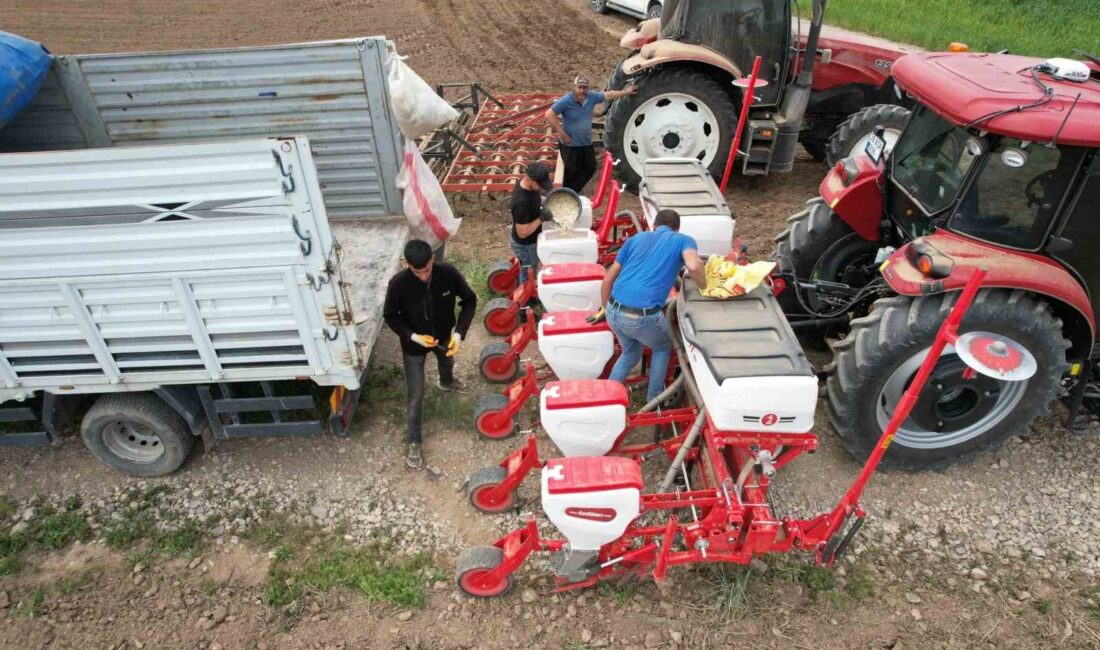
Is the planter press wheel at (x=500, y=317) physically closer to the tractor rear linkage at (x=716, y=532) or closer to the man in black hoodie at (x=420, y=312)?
the man in black hoodie at (x=420, y=312)

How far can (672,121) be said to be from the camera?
275 inches

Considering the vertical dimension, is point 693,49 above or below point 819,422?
above

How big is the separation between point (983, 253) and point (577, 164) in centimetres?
424

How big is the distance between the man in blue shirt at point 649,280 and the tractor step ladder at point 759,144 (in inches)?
142

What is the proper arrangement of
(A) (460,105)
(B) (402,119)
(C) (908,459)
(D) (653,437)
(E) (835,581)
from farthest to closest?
(A) (460,105) → (B) (402,119) → (D) (653,437) → (C) (908,459) → (E) (835,581)

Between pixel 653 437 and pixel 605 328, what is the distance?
2.63 feet

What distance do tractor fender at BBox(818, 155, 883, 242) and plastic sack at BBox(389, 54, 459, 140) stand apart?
114 inches

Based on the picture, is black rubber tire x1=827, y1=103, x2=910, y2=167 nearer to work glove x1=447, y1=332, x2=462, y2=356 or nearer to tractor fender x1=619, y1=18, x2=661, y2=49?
A: tractor fender x1=619, y1=18, x2=661, y2=49

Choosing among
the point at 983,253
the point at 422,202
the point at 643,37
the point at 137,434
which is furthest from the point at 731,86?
the point at 137,434

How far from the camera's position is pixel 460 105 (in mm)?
8969

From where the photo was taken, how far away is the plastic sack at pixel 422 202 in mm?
5223

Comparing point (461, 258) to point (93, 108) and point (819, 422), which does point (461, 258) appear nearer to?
point (93, 108)

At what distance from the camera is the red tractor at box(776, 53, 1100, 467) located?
3.30 meters

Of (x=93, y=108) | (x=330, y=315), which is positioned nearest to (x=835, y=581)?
(x=330, y=315)
